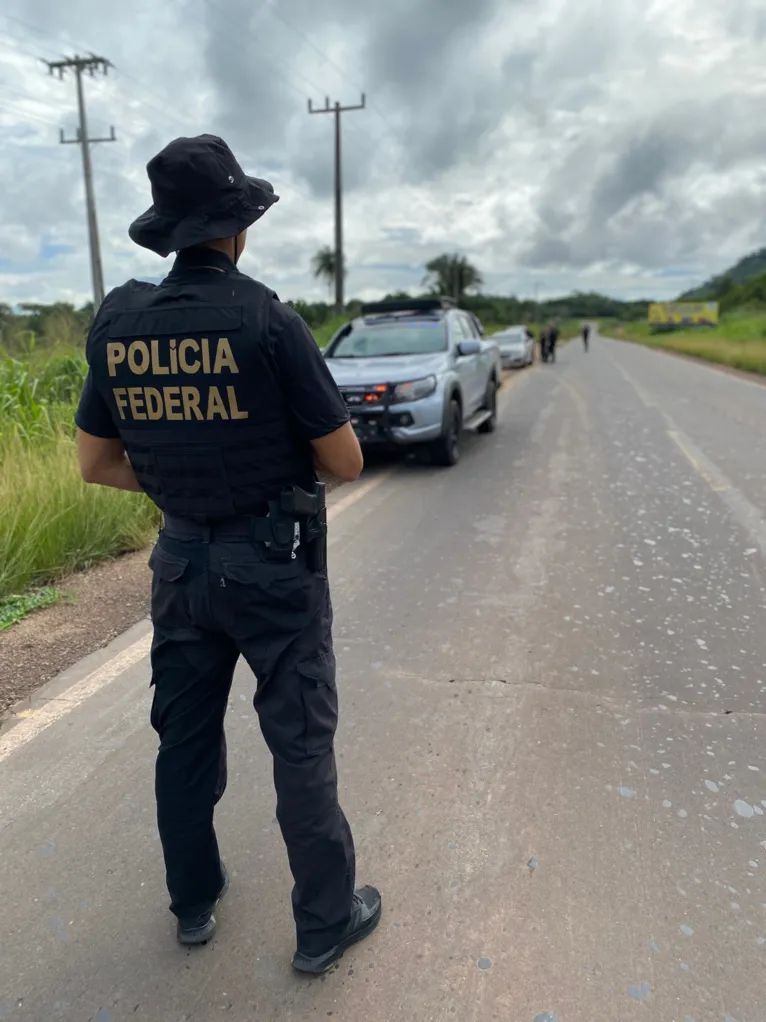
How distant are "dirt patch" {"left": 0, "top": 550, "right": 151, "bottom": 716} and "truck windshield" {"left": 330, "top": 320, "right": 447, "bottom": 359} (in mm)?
4784

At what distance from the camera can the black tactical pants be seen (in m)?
1.85

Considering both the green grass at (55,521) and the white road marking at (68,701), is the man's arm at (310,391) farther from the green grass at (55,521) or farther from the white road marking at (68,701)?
the green grass at (55,521)

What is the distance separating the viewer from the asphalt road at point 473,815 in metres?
1.94

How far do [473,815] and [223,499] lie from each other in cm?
150

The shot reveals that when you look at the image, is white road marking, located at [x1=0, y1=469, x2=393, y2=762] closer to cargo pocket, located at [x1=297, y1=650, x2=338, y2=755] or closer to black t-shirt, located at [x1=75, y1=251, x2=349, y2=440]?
cargo pocket, located at [x1=297, y1=650, x2=338, y2=755]

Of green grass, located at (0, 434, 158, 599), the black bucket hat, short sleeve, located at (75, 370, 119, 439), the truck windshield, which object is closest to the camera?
the black bucket hat

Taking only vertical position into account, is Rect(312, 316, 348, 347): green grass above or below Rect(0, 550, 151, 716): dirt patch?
above

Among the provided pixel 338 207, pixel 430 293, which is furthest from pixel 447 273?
pixel 338 207

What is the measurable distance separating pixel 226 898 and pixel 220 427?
1451 millimetres

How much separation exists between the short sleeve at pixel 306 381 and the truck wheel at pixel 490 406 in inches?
356

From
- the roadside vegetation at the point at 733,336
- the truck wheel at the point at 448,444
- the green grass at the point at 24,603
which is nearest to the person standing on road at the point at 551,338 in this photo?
the roadside vegetation at the point at 733,336

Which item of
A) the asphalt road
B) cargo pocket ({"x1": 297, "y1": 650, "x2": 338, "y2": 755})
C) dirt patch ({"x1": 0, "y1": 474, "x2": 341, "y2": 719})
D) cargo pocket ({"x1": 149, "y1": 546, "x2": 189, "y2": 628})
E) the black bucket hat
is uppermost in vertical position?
the black bucket hat

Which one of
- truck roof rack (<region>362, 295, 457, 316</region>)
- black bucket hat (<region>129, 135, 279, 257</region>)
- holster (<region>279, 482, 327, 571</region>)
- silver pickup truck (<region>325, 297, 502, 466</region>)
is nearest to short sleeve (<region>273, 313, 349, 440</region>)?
holster (<region>279, 482, 327, 571</region>)

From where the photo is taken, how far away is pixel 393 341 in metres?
9.14
